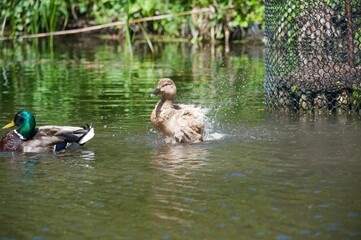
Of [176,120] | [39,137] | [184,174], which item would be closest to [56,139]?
[39,137]

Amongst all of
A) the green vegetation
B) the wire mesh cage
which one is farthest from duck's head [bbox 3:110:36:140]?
the green vegetation

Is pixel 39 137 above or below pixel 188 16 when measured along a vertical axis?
below

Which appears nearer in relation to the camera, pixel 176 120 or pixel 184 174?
pixel 184 174

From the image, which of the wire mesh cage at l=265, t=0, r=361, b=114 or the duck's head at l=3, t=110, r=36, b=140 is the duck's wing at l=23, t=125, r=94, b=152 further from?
the wire mesh cage at l=265, t=0, r=361, b=114

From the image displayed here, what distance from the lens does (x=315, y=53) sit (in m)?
11.9

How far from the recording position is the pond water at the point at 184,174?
22.1 feet

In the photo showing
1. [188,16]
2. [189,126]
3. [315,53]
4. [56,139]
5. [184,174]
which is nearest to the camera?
[184,174]

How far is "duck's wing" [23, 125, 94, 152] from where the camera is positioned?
970 centimetres

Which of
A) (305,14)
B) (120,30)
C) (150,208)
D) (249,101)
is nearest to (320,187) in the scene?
(150,208)

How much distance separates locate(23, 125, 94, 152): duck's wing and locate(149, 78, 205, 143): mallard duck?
89 centimetres

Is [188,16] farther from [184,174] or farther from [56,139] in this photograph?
[184,174]

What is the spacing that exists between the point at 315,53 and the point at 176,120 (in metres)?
2.52

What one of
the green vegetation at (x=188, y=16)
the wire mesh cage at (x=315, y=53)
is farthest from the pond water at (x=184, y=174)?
the green vegetation at (x=188, y=16)

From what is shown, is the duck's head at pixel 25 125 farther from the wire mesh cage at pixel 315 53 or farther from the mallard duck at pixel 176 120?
Answer: the wire mesh cage at pixel 315 53
